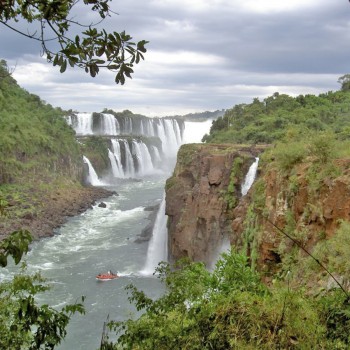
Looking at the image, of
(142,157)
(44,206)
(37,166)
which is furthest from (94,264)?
(142,157)

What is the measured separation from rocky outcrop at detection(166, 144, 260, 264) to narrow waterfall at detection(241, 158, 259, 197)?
0.82 feet

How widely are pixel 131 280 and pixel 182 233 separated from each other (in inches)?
133

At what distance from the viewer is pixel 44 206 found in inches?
1399

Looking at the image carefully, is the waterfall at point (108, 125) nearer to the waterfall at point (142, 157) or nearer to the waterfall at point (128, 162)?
the waterfall at point (142, 157)

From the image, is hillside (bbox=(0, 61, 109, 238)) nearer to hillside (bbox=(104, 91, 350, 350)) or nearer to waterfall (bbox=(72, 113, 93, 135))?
waterfall (bbox=(72, 113, 93, 135))

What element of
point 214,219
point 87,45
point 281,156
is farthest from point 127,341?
point 214,219

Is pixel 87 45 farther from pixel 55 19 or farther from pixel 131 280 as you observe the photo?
pixel 131 280

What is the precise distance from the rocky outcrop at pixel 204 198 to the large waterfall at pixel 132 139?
30.6m

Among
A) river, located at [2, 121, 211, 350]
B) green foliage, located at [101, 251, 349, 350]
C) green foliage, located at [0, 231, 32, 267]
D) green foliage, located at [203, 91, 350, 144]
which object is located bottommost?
river, located at [2, 121, 211, 350]

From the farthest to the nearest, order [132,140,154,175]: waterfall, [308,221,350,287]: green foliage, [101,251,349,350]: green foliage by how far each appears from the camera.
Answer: [132,140,154,175]: waterfall, [308,221,350,287]: green foliage, [101,251,349,350]: green foliage

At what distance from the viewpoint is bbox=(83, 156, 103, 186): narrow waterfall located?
51219mm

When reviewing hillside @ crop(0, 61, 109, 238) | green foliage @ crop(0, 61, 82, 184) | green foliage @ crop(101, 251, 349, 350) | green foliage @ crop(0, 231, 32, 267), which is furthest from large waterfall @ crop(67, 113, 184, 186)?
green foliage @ crop(0, 231, 32, 267)

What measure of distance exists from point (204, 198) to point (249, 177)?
2.33 meters

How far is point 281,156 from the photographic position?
40.1 feet
